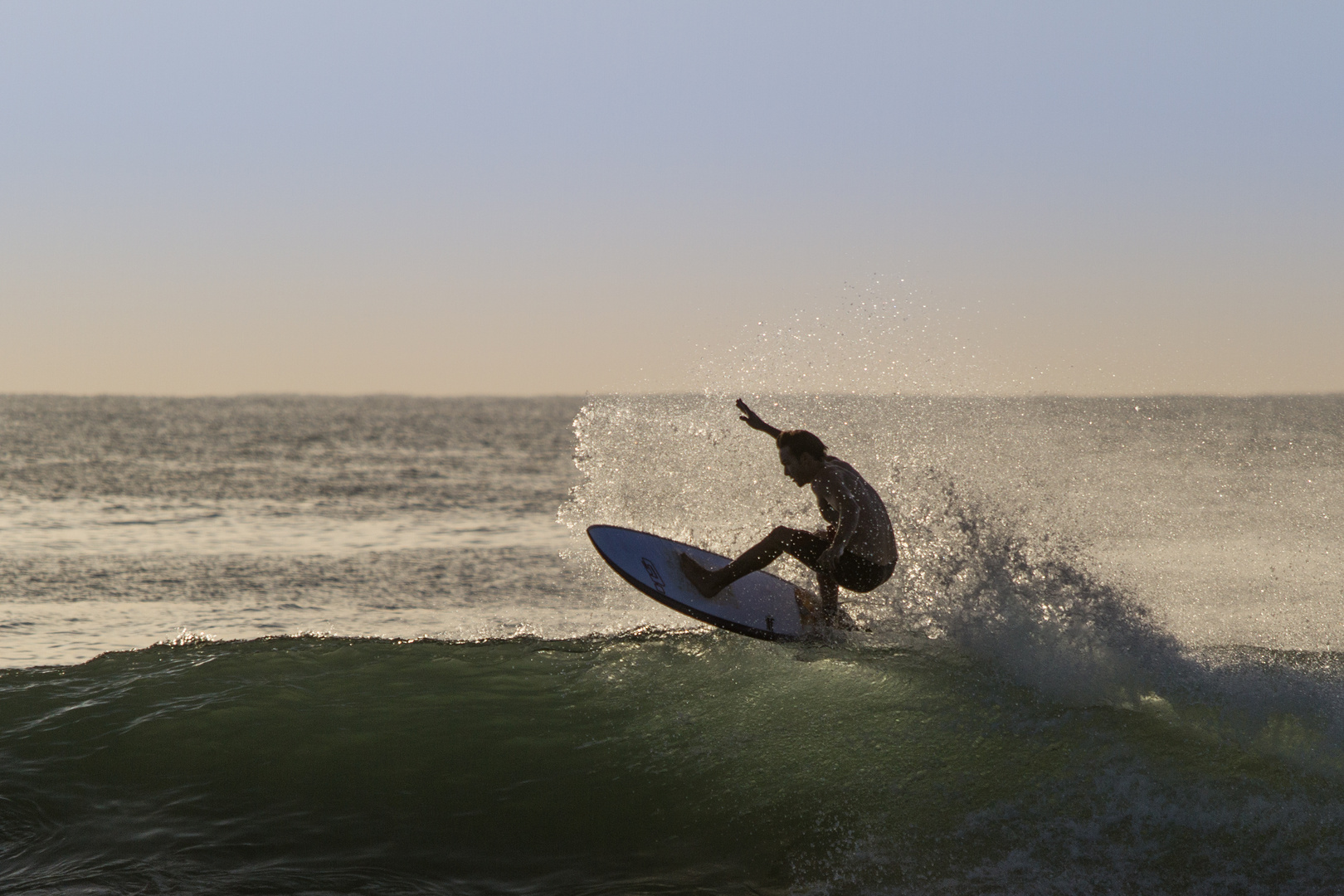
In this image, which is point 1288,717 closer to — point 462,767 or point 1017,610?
point 1017,610

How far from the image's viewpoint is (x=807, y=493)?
11758 millimetres

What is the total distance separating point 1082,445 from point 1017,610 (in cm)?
1827

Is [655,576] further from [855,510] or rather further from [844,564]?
[855,510]

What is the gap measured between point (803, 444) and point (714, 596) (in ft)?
4.76

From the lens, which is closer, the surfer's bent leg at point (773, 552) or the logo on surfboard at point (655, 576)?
the surfer's bent leg at point (773, 552)

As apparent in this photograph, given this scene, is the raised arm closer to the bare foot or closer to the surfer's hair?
the surfer's hair

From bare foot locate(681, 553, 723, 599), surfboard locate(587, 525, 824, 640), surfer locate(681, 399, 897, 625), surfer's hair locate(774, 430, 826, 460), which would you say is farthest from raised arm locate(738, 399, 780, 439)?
surfboard locate(587, 525, 824, 640)

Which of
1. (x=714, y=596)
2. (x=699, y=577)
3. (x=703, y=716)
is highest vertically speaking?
(x=699, y=577)

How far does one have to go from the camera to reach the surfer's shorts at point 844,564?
24.7ft

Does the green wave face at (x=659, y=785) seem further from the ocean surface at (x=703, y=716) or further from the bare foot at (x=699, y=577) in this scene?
the bare foot at (x=699, y=577)

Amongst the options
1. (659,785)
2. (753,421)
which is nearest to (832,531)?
(753,421)

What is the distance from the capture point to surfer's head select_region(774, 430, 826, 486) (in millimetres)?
7570

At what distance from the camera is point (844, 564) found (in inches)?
296

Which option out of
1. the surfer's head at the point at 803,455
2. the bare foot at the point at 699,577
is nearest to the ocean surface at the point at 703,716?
the bare foot at the point at 699,577
